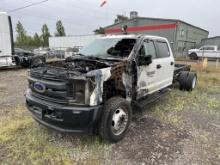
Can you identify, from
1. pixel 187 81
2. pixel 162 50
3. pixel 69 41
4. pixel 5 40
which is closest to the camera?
pixel 162 50

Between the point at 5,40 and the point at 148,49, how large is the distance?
32.7 feet

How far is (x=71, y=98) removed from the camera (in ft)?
9.91

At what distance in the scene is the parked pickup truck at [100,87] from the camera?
9.84 ft

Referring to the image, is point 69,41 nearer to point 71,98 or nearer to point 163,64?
point 163,64

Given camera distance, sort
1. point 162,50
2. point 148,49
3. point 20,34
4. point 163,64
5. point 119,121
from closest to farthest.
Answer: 1. point 119,121
2. point 148,49
3. point 163,64
4. point 162,50
5. point 20,34

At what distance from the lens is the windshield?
14.0 feet

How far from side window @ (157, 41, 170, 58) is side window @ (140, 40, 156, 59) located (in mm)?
310

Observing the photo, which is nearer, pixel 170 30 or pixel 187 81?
pixel 187 81

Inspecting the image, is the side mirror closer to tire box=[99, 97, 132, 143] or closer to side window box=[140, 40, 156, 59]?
side window box=[140, 40, 156, 59]

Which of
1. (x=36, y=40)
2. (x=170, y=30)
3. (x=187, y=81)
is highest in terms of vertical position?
(x=170, y=30)

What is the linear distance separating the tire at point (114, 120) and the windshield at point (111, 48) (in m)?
1.13

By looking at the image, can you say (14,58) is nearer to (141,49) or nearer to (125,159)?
(141,49)

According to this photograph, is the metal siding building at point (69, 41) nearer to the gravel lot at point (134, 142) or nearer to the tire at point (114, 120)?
the gravel lot at point (134, 142)

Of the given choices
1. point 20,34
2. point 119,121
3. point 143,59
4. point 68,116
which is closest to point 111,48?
point 143,59
